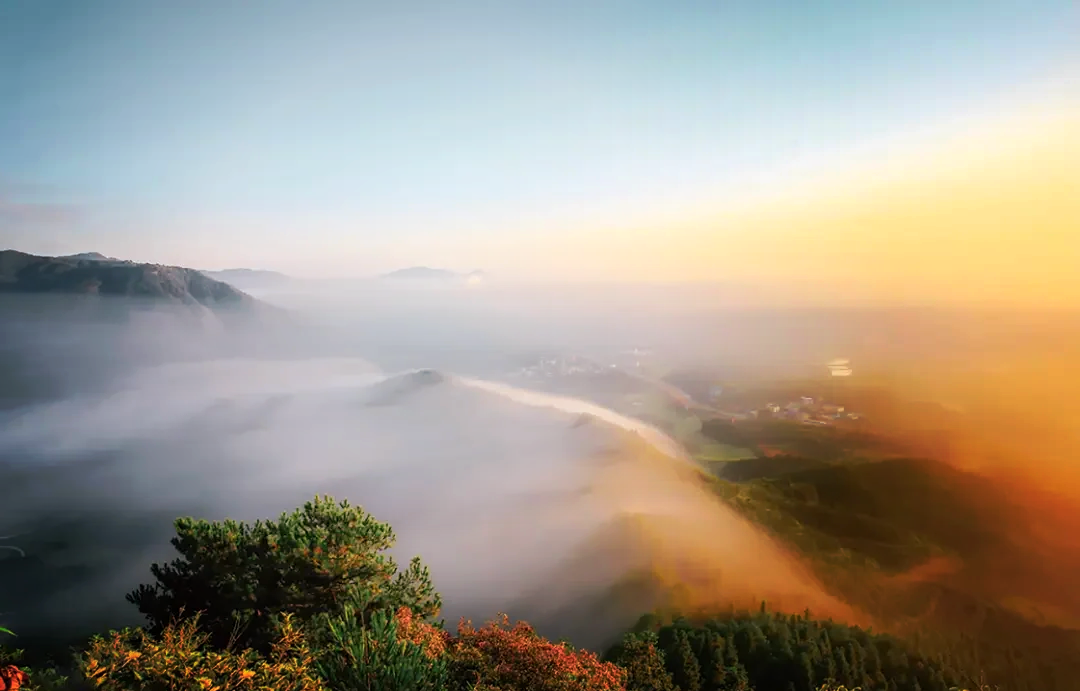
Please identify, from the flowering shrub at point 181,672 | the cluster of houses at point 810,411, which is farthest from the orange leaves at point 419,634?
the cluster of houses at point 810,411

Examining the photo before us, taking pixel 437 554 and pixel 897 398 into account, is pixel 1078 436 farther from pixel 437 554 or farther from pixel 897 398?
pixel 437 554

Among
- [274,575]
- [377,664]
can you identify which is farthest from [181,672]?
[274,575]

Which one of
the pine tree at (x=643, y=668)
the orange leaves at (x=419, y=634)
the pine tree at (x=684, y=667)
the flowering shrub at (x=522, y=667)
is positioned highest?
the orange leaves at (x=419, y=634)

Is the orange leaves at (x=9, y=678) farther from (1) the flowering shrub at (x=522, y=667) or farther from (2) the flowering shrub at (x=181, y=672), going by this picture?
(1) the flowering shrub at (x=522, y=667)

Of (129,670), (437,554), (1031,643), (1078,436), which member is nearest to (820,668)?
(1078,436)

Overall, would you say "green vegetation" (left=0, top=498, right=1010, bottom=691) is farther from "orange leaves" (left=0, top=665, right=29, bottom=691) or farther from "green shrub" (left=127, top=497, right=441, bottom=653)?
"orange leaves" (left=0, top=665, right=29, bottom=691)

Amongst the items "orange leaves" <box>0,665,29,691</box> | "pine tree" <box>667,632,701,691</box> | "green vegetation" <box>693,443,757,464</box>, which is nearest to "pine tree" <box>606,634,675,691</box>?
"pine tree" <box>667,632,701,691</box>
